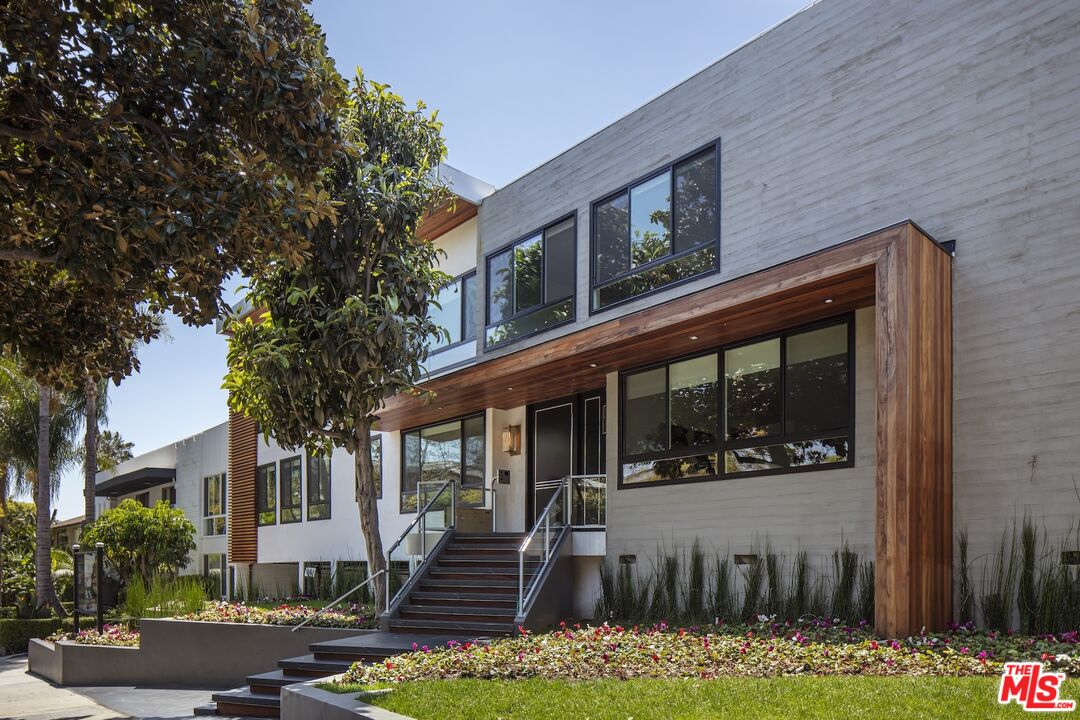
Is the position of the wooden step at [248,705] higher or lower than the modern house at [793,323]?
lower

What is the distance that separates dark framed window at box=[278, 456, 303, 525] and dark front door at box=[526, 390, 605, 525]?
922 centimetres

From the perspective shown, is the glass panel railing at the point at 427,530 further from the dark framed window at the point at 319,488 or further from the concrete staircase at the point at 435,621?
the dark framed window at the point at 319,488

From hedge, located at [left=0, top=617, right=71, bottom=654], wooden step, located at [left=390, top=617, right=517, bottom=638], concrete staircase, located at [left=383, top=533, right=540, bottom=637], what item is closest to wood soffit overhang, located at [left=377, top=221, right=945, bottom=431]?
concrete staircase, located at [left=383, top=533, right=540, bottom=637]

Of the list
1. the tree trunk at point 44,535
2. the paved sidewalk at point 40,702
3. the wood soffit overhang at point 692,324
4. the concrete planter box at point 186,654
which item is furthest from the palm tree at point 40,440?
the wood soffit overhang at point 692,324

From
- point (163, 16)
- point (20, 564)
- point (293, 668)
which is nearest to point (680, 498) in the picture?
point (293, 668)

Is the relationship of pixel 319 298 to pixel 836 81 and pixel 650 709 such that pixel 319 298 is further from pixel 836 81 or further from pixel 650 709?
pixel 650 709

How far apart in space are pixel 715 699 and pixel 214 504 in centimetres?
2771

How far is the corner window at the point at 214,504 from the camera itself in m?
31.1

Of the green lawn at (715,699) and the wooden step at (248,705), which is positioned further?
the wooden step at (248,705)

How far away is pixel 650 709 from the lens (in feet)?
21.9

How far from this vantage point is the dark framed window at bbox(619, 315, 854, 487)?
11.0 metres

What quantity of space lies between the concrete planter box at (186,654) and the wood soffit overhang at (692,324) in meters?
4.54

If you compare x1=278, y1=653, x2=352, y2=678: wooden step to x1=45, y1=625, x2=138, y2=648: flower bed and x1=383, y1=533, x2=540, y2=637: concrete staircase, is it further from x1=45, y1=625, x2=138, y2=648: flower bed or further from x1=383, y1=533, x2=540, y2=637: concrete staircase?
x1=45, y1=625, x2=138, y2=648: flower bed

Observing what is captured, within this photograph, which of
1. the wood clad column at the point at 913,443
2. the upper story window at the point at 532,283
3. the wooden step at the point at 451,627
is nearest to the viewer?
the wood clad column at the point at 913,443
